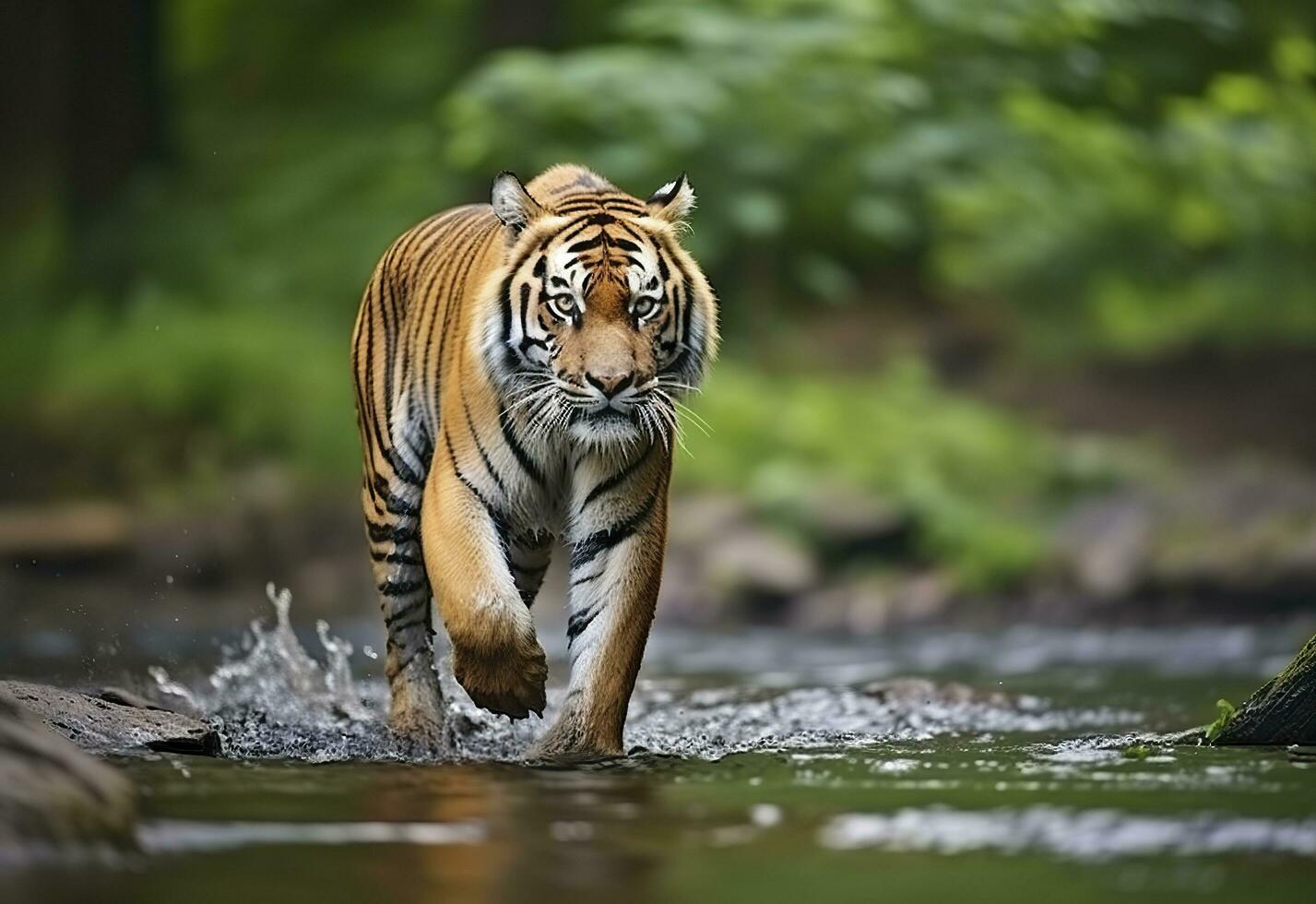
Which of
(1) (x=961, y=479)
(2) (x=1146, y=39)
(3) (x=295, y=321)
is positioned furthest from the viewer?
(2) (x=1146, y=39)

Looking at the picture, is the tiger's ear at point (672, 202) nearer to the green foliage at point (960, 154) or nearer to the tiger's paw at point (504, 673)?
the tiger's paw at point (504, 673)

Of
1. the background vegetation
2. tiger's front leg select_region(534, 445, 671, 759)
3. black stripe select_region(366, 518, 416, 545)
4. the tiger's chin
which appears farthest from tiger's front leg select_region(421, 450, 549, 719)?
the background vegetation

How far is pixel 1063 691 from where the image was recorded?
773 cm

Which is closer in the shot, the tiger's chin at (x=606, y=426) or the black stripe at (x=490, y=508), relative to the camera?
the tiger's chin at (x=606, y=426)

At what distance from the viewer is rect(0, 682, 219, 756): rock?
5328 millimetres

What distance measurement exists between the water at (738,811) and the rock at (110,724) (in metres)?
0.18

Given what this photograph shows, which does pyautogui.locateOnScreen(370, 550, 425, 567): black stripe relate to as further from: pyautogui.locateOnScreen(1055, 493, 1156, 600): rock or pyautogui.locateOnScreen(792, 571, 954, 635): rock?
pyautogui.locateOnScreen(1055, 493, 1156, 600): rock

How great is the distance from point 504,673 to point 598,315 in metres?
0.95

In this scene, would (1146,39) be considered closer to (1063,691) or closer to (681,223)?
(1063,691)

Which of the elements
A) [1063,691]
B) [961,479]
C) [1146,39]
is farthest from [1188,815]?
[1146,39]

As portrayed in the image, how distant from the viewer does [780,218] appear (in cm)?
1420

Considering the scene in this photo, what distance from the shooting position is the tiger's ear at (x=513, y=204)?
5480mm

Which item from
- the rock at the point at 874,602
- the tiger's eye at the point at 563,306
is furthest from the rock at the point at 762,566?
the tiger's eye at the point at 563,306

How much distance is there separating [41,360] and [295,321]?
1848 millimetres
